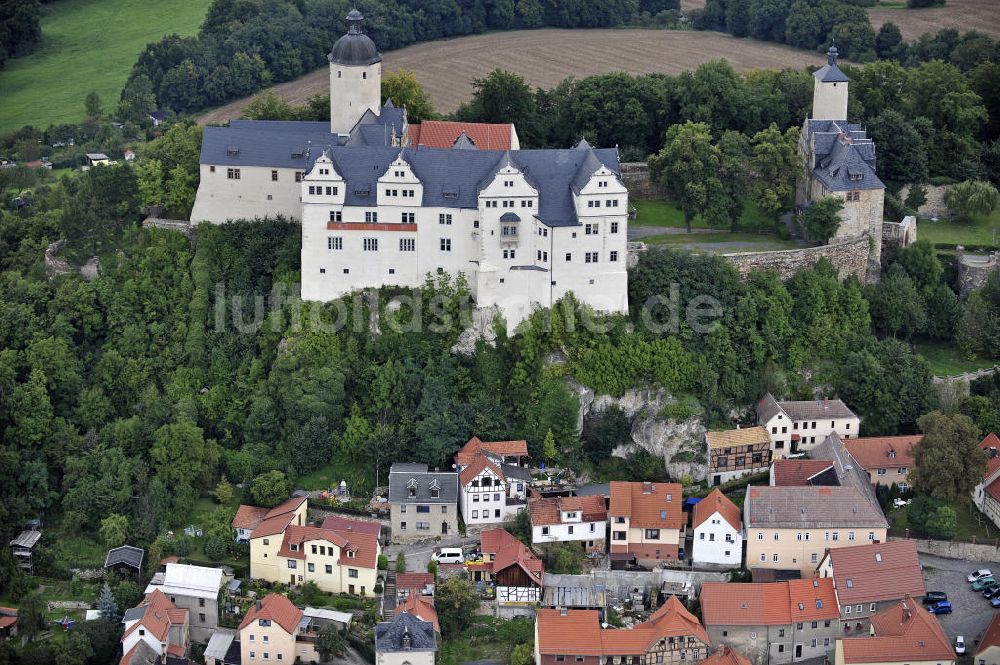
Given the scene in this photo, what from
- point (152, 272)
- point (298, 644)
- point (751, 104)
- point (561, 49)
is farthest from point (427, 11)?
point (298, 644)

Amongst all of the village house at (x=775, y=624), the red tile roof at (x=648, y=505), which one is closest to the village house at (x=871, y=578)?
the village house at (x=775, y=624)

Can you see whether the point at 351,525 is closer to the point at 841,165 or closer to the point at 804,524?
the point at 804,524

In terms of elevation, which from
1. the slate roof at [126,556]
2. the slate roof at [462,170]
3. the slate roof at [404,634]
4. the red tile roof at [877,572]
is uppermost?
the slate roof at [462,170]

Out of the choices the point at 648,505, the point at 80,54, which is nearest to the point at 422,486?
the point at 648,505

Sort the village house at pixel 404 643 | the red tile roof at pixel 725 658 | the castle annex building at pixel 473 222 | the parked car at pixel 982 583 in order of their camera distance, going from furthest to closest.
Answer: the castle annex building at pixel 473 222 < the parked car at pixel 982 583 < the village house at pixel 404 643 < the red tile roof at pixel 725 658

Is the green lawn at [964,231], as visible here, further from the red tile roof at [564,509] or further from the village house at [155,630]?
the village house at [155,630]
